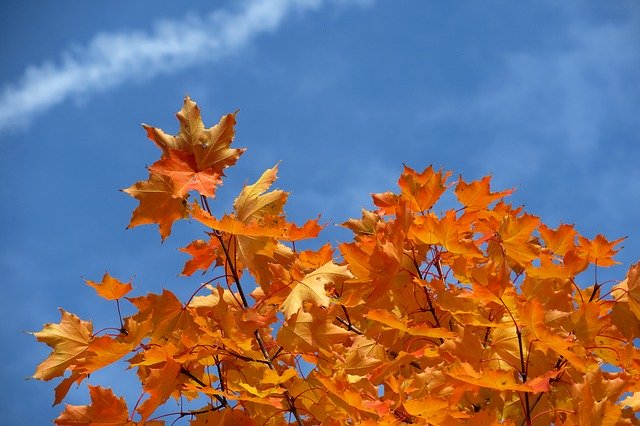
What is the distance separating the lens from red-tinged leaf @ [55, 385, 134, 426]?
2607 mm

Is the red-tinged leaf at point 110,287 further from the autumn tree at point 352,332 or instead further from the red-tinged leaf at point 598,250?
the red-tinged leaf at point 598,250

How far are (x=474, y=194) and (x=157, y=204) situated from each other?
4.93ft

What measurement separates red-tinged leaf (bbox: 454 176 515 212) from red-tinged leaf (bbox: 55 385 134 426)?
1.78 meters

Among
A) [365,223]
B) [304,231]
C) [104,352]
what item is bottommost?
[104,352]

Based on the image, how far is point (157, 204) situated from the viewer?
8.84 feet

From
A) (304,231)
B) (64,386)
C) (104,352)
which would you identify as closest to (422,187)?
(304,231)

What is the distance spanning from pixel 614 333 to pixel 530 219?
0.79 meters

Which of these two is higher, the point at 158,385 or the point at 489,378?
the point at 158,385

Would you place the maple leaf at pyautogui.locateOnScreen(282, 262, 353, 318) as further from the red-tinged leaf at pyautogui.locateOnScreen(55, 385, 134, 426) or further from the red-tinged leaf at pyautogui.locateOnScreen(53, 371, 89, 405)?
the red-tinged leaf at pyautogui.locateOnScreen(53, 371, 89, 405)

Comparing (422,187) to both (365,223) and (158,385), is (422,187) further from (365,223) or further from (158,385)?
(158,385)

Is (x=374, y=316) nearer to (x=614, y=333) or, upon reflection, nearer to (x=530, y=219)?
(x=530, y=219)

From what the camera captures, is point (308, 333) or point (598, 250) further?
point (598, 250)

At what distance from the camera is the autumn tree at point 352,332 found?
2496 millimetres

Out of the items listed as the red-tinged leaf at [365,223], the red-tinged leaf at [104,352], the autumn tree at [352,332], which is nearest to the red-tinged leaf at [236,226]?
the autumn tree at [352,332]
